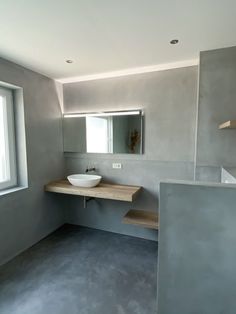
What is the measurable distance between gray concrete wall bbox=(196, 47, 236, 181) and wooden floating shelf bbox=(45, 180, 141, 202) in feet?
3.15

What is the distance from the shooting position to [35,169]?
2.86 meters

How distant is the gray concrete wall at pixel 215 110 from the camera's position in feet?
7.11

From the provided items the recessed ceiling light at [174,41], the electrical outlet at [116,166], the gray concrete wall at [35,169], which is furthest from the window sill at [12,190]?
the recessed ceiling light at [174,41]

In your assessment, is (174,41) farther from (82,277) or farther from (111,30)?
(82,277)

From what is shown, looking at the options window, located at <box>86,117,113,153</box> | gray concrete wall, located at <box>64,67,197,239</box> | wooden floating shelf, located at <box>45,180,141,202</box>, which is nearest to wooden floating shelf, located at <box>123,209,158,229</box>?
gray concrete wall, located at <box>64,67,197,239</box>

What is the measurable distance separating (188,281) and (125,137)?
207cm

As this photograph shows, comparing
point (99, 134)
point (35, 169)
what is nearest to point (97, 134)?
point (99, 134)

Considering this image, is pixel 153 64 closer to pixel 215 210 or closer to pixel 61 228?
pixel 215 210

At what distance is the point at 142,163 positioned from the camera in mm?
2945

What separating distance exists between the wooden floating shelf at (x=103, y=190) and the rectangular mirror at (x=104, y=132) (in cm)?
55

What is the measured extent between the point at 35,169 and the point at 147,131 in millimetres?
1755

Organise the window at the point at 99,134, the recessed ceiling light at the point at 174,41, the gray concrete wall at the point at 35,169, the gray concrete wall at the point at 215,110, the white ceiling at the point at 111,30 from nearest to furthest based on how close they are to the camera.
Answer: the white ceiling at the point at 111,30 < the recessed ceiling light at the point at 174,41 < the gray concrete wall at the point at 215,110 < the gray concrete wall at the point at 35,169 < the window at the point at 99,134

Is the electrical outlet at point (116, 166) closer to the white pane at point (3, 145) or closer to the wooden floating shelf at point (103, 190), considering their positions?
the wooden floating shelf at point (103, 190)

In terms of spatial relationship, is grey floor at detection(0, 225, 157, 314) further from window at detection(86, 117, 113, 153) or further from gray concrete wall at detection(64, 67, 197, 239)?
window at detection(86, 117, 113, 153)
